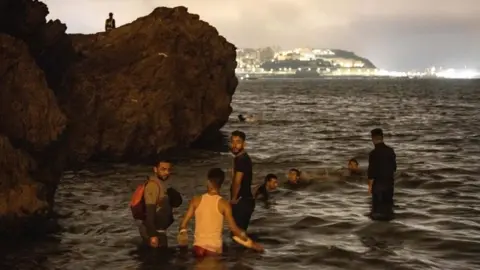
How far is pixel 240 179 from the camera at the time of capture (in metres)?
13.3

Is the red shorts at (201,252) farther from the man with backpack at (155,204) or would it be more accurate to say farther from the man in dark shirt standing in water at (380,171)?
the man in dark shirt standing in water at (380,171)

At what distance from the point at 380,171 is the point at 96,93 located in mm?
17999

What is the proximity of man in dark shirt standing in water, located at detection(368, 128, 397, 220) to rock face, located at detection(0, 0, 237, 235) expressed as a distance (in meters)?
8.29

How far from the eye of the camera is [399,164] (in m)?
30.2

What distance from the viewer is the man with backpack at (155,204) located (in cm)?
1177

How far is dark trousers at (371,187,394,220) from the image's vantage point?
17.6 meters

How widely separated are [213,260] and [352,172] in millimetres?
14449

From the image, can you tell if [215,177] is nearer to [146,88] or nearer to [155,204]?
[155,204]

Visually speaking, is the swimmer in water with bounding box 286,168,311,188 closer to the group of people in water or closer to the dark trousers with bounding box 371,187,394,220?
the dark trousers with bounding box 371,187,394,220

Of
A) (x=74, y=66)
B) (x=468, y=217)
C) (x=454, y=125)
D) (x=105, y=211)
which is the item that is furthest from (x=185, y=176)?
(x=454, y=125)

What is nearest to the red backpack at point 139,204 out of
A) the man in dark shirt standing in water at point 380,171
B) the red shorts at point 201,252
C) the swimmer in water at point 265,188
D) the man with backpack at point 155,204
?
the man with backpack at point 155,204

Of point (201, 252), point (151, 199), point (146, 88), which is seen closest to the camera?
point (151, 199)

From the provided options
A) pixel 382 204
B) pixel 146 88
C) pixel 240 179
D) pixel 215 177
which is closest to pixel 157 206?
pixel 215 177

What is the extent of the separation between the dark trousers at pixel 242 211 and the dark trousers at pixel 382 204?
506 cm
